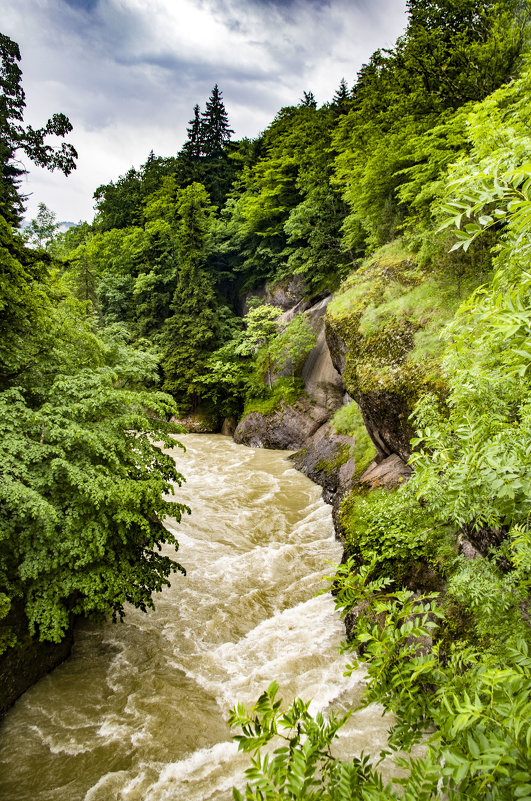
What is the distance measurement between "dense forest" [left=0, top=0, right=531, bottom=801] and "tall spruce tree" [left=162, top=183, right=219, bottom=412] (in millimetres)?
7718

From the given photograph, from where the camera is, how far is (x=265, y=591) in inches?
252

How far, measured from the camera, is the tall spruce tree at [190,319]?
68.0ft

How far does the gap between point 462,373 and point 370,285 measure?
6973mm

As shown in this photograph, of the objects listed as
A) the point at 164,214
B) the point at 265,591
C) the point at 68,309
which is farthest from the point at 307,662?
the point at 164,214

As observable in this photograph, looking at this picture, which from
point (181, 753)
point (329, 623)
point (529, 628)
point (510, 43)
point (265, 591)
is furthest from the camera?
point (510, 43)

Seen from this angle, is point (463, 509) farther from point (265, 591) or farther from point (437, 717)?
point (265, 591)

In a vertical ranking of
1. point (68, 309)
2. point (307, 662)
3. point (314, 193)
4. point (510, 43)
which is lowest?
point (307, 662)

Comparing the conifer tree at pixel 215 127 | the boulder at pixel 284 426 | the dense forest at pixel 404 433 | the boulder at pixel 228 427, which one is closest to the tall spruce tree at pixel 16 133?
the dense forest at pixel 404 433

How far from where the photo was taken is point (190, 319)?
71.7 ft

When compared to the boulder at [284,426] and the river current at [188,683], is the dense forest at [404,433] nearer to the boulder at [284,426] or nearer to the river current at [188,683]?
the river current at [188,683]

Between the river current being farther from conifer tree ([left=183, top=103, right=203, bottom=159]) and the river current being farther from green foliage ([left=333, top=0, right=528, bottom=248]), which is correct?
conifer tree ([left=183, top=103, right=203, bottom=159])

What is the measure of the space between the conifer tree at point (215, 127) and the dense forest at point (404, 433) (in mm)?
18693

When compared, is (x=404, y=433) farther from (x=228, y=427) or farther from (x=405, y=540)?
(x=228, y=427)

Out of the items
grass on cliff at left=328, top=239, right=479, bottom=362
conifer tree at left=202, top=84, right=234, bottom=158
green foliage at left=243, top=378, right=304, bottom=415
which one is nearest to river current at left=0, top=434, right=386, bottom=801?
grass on cliff at left=328, top=239, right=479, bottom=362
